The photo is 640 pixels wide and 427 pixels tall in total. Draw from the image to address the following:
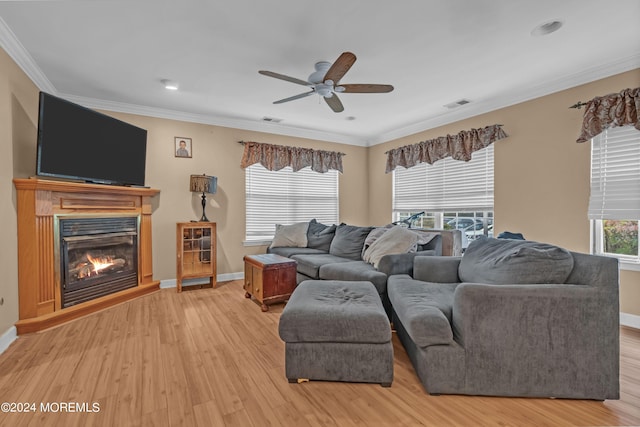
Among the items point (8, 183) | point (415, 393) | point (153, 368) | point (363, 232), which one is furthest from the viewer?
point (363, 232)

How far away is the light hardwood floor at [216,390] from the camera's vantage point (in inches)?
60.4

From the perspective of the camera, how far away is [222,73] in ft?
10.0

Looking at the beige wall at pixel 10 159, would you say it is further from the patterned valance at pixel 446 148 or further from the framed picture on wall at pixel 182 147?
the patterned valance at pixel 446 148

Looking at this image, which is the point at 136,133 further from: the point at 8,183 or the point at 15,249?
the point at 15,249

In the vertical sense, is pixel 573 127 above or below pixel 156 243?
above

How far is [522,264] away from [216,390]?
2045mm

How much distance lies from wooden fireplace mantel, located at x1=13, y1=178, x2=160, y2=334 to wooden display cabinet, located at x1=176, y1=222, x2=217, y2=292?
870mm

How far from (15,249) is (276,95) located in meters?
3.01

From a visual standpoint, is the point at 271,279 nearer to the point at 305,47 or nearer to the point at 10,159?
the point at 305,47

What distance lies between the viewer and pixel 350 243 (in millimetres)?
3896

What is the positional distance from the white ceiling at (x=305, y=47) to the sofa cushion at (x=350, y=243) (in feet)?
5.74

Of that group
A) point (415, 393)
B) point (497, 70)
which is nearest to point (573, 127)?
point (497, 70)

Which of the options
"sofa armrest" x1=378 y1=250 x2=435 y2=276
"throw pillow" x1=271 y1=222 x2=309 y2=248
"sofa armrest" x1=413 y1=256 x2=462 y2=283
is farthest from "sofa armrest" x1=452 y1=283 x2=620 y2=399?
"throw pillow" x1=271 y1=222 x2=309 y2=248

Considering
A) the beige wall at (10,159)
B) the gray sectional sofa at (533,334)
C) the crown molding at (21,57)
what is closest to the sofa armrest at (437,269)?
the gray sectional sofa at (533,334)
